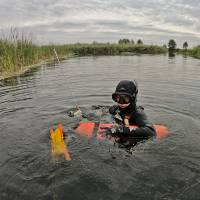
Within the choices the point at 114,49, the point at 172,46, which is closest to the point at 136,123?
the point at 114,49

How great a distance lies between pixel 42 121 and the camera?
8.30m

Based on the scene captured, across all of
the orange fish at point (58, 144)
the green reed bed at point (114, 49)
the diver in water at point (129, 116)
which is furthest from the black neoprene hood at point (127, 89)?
the green reed bed at point (114, 49)

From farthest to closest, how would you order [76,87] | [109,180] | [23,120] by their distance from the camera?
[76,87] < [23,120] < [109,180]

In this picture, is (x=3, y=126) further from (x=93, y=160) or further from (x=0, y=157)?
(x=93, y=160)

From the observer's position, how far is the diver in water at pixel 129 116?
6531mm

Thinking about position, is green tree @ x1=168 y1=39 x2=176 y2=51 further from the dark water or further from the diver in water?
the diver in water

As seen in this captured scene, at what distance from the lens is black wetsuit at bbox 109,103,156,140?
21.4 ft

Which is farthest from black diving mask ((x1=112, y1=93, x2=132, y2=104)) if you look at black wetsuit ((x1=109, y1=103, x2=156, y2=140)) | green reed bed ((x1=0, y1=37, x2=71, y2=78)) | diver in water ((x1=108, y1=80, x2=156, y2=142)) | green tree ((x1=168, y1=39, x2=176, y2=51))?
green tree ((x1=168, y1=39, x2=176, y2=51))

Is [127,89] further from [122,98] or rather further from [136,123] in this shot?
[136,123]

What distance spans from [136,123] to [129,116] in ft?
0.80

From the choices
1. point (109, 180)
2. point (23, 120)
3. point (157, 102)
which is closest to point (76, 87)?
point (157, 102)

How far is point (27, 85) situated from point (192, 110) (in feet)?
27.7

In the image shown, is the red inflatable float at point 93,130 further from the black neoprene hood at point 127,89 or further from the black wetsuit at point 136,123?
the black neoprene hood at point 127,89

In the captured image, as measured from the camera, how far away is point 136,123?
6918 mm
